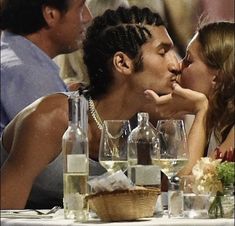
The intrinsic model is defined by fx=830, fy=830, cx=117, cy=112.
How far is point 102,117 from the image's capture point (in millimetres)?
3406

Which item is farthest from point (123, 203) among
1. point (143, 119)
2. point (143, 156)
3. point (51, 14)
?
point (51, 14)

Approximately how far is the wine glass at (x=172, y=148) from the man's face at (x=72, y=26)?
2.54ft

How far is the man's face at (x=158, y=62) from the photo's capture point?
3.36 metres

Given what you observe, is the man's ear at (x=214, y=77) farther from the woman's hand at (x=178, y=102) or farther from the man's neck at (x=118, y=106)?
the man's neck at (x=118, y=106)

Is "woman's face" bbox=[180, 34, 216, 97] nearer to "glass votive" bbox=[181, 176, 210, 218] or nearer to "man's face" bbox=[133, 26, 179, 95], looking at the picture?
"man's face" bbox=[133, 26, 179, 95]

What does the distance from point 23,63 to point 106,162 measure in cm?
87

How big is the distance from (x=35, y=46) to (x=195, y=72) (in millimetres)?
707

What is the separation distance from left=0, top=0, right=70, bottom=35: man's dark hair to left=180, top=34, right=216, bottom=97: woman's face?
1.94 feet


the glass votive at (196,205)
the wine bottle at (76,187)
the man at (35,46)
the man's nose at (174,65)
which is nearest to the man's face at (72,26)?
the man at (35,46)

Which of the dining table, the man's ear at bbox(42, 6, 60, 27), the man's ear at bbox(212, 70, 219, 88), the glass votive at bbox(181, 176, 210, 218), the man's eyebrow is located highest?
the man's ear at bbox(42, 6, 60, 27)

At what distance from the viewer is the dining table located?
2424mm

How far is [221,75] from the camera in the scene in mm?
3279

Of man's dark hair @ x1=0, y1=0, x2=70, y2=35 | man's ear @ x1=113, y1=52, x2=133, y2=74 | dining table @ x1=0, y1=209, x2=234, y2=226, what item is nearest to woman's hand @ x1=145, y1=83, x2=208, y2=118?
man's ear @ x1=113, y1=52, x2=133, y2=74

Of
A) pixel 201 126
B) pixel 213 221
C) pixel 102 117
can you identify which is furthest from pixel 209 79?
pixel 213 221
